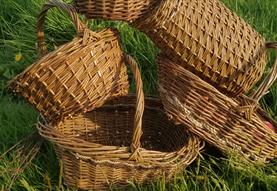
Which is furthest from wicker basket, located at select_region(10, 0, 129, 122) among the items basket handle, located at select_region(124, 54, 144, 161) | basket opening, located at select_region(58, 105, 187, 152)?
basket opening, located at select_region(58, 105, 187, 152)

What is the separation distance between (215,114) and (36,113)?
847mm

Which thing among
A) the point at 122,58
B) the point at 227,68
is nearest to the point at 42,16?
the point at 122,58

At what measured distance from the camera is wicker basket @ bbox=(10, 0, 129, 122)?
70.9 inches

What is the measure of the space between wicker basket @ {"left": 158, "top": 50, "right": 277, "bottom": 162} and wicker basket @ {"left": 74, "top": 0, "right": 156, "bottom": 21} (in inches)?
9.4

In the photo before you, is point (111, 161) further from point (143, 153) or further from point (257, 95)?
point (257, 95)

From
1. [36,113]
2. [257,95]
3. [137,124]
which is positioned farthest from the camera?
[36,113]

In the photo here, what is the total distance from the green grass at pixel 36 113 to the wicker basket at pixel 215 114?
0.22 feet

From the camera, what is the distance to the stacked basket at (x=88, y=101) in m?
1.81

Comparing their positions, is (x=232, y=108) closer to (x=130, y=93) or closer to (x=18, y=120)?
(x=130, y=93)

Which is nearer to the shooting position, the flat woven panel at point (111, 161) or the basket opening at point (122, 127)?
the flat woven panel at point (111, 161)

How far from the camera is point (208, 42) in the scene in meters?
1.96

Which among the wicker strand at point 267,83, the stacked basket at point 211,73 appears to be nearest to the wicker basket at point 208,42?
the stacked basket at point 211,73

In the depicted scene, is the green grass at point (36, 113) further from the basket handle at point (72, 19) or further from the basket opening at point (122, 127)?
the basket handle at point (72, 19)

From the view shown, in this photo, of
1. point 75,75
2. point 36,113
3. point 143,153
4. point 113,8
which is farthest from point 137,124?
point 36,113
